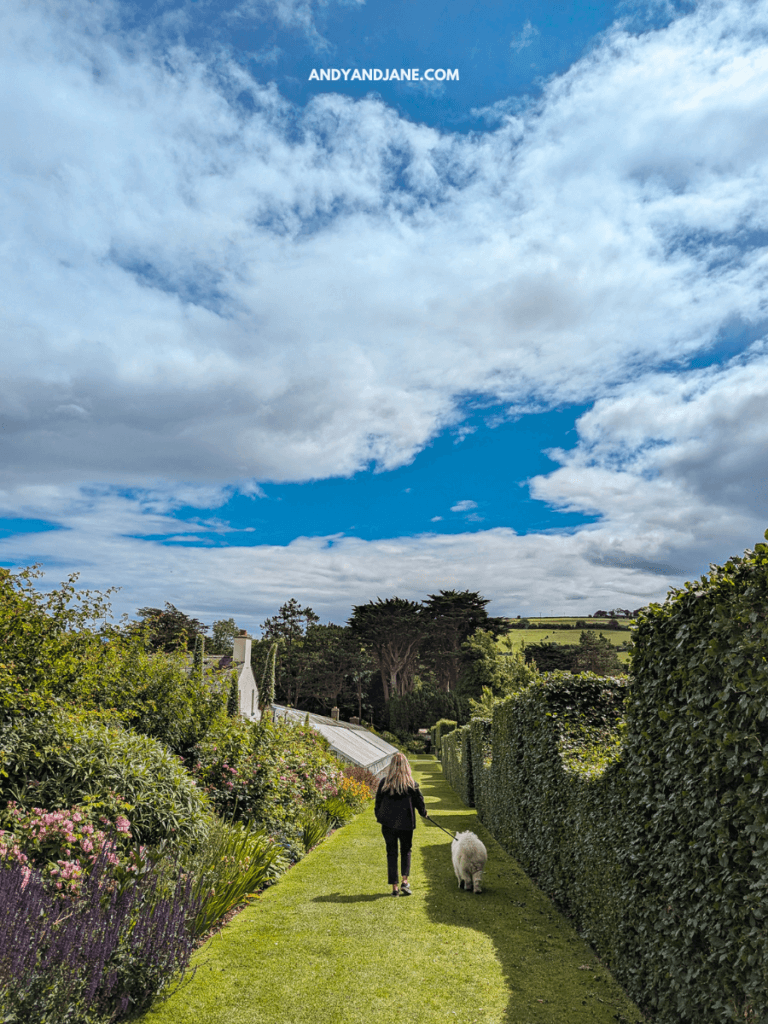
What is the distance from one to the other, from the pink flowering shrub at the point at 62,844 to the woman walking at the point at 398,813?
3.38 m

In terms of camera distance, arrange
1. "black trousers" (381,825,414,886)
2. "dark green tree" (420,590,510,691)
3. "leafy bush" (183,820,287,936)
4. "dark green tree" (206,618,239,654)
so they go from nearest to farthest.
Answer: "leafy bush" (183,820,287,936), "black trousers" (381,825,414,886), "dark green tree" (420,590,510,691), "dark green tree" (206,618,239,654)

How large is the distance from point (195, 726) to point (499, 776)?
593cm

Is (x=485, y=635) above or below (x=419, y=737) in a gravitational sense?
above

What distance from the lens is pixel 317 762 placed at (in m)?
13.1

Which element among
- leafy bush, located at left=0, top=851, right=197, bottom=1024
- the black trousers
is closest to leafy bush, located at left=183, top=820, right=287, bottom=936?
leafy bush, located at left=0, top=851, right=197, bottom=1024

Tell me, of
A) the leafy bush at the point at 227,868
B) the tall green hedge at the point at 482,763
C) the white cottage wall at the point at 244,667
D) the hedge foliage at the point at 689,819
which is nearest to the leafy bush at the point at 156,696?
the leafy bush at the point at 227,868

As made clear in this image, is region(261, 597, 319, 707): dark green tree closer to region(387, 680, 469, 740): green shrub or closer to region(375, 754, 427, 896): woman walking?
region(387, 680, 469, 740): green shrub

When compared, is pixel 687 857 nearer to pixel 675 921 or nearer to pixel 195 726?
pixel 675 921

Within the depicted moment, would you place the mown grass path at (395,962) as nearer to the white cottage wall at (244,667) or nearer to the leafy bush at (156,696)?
the leafy bush at (156,696)

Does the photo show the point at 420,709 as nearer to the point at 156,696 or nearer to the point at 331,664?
the point at 331,664

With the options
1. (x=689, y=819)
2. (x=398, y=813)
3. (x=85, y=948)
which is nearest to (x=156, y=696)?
(x=398, y=813)

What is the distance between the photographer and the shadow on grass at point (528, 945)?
16.1ft

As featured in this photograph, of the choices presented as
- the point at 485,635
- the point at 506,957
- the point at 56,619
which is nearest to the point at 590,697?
the point at 506,957

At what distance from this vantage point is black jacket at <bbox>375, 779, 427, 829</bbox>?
27.3 feet
